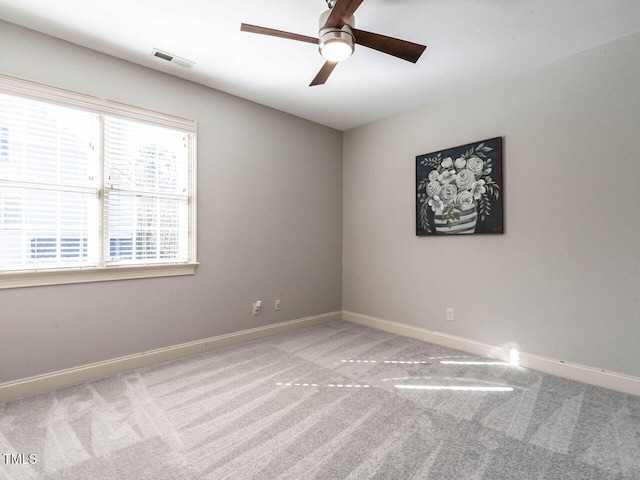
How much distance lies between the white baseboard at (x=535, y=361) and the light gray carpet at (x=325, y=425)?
0.10m

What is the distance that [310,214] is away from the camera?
164 inches

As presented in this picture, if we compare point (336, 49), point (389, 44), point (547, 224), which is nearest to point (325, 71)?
point (336, 49)

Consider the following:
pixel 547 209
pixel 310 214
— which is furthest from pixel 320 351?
pixel 547 209

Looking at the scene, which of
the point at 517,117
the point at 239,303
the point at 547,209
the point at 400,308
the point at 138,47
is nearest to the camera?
the point at 138,47

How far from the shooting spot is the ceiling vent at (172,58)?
263 centimetres

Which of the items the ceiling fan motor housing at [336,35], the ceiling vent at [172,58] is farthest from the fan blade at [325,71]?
the ceiling vent at [172,58]

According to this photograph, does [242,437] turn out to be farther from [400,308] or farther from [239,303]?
[400,308]

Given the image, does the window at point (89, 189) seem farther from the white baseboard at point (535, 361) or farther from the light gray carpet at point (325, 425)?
the white baseboard at point (535, 361)

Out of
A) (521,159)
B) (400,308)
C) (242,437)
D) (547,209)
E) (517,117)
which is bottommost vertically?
(242,437)

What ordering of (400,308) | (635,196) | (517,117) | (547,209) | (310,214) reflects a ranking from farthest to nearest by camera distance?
(310,214), (400,308), (517,117), (547,209), (635,196)

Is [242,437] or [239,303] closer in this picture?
[242,437]

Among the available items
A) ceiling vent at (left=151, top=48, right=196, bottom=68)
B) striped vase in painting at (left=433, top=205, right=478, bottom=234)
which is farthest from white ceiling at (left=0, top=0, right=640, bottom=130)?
striped vase in painting at (left=433, top=205, right=478, bottom=234)

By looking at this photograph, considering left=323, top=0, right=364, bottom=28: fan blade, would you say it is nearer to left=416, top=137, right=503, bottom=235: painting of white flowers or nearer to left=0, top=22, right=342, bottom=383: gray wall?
left=0, top=22, right=342, bottom=383: gray wall

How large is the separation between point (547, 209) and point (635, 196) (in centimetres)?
54
